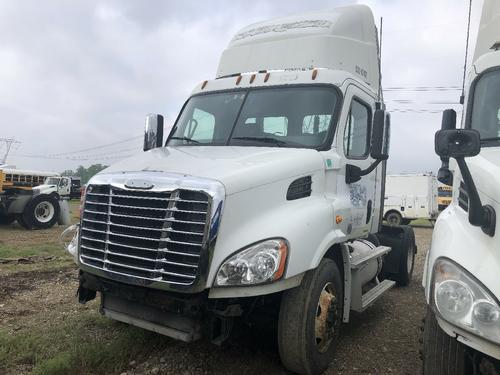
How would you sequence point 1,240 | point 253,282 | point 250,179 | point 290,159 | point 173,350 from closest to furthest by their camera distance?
point 253,282
point 250,179
point 290,159
point 173,350
point 1,240

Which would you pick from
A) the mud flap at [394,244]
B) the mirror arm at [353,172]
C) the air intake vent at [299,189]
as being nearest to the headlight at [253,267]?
the air intake vent at [299,189]

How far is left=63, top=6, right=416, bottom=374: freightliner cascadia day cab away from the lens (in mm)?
3279

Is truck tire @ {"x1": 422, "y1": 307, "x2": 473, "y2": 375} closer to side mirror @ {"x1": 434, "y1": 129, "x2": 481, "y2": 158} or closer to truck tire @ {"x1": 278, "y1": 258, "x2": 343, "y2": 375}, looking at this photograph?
truck tire @ {"x1": 278, "y1": 258, "x2": 343, "y2": 375}

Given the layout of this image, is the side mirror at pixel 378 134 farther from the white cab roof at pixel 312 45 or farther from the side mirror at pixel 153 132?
the side mirror at pixel 153 132

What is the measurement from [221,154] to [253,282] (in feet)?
4.42

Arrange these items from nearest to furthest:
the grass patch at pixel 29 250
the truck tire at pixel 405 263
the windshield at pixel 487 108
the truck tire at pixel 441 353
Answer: the truck tire at pixel 441 353 → the windshield at pixel 487 108 → the truck tire at pixel 405 263 → the grass patch at pixel 29 250

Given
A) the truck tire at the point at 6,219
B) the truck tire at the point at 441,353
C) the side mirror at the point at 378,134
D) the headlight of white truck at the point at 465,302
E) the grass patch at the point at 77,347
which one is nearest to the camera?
the headlight of white truck at the point at 465,302

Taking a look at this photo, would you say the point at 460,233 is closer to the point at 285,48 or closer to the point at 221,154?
the point at 221,154

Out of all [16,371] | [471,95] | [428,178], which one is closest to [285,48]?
[471,95]

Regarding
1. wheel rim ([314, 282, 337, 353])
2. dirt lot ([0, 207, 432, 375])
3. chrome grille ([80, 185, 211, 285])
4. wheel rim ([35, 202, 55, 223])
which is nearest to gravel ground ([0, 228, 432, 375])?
dirt lot ([0, 207, 432, 375])

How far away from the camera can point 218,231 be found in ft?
10.7

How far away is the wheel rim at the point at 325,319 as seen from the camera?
3.82 m

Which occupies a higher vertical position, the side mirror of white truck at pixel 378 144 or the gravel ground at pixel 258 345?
the side mirror of white truck at pixel 378 144

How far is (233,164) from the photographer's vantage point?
12.0ft
